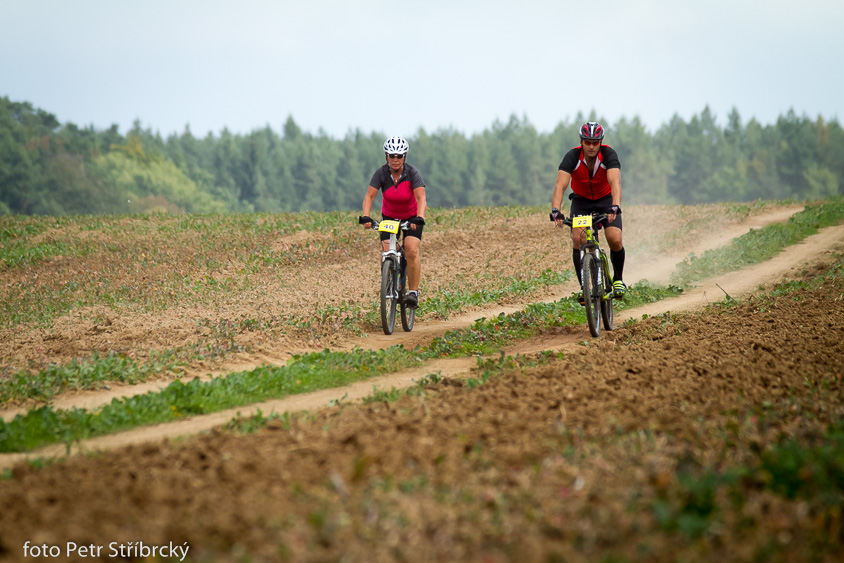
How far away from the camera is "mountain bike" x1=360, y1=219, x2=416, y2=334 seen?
10305 mm

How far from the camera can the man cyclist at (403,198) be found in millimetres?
10438

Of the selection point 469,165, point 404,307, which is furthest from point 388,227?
point 469,165

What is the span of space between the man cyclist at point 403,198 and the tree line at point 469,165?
269 ft

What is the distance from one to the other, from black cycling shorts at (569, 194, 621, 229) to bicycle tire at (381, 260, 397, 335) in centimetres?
278

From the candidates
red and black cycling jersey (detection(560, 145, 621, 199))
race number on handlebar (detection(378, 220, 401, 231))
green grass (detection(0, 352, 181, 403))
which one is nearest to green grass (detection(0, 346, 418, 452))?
green grass (detection(0, 352, 181, 403))

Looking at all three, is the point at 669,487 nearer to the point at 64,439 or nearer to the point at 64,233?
the point at 64,439

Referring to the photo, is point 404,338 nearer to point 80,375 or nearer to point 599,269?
point 599,269

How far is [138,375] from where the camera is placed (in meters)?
8.02

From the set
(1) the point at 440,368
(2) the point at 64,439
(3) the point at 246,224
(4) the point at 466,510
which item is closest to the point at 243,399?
(2) the point at 64,439

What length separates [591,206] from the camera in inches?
392

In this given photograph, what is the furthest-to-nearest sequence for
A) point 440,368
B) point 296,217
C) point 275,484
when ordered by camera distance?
1. point 296,217
2. point 440,368
3. point 275,484

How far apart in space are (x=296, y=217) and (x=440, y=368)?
20.3 metres

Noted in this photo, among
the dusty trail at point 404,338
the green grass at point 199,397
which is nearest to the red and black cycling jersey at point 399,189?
the dusty trail at point 404,338

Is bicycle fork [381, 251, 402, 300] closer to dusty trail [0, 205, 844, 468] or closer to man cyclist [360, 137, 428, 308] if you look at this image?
→ man cyclist [360, 137, 428, 308]
